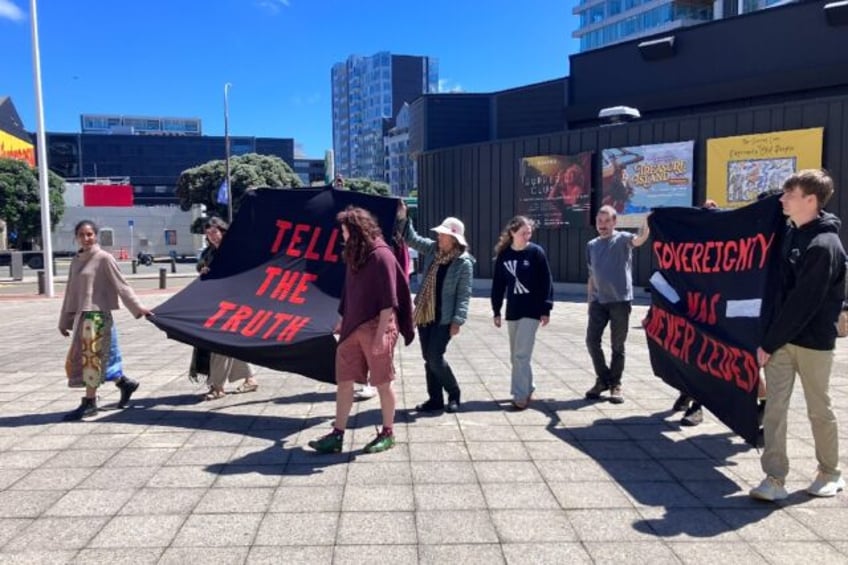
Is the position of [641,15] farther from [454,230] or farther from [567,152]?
[454,230]

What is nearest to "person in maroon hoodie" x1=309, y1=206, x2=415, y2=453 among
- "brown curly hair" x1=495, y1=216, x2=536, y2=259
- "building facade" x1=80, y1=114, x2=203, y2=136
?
"brown curly hair" x1=495, y1=216, x2=536, y2=259

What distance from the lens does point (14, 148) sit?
45.0 m

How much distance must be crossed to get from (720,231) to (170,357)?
730cm

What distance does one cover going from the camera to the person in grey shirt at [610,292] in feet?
20.4

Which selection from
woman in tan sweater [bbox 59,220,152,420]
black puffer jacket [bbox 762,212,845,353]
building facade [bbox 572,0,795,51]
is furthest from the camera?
building facade [bbox 572,0,795,51]

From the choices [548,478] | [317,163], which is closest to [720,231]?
[548,478]

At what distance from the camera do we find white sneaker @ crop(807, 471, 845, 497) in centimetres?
397

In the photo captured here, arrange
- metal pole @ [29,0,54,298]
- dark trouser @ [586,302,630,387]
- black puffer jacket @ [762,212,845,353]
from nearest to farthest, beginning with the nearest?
black puffer jacket @ [762,212,845,353] → dark trouser @ [586,302,630,387] → metal pole @ [29,0,54,298]

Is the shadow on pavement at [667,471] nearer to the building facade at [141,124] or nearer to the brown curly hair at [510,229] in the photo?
the brown curly hair at [510,229]

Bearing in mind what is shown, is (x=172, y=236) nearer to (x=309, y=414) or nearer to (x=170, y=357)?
(x=170, y=357)

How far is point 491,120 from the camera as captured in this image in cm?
2966

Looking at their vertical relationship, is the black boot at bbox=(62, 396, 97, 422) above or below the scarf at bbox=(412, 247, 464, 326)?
below

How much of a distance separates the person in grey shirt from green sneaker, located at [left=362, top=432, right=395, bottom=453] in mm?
2520

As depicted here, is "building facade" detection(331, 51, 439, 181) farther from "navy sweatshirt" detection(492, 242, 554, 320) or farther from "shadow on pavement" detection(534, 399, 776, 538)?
"shadow on pavement" detection(534, 399, 776, 538)
